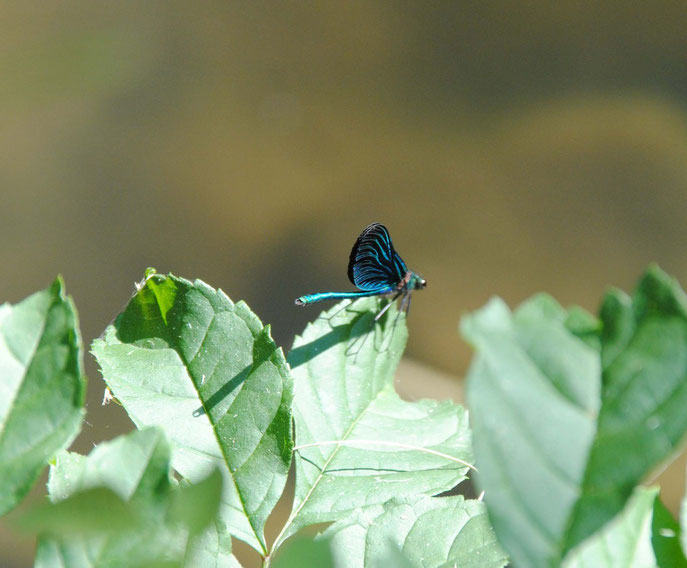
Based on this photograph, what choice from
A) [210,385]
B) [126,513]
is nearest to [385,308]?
[210,385]

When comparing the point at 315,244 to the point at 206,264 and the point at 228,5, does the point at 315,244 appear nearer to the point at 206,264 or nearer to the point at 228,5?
the point at 206,264

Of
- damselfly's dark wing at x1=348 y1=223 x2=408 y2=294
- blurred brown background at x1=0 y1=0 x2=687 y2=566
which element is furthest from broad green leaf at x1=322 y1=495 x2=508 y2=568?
blurred brown background at x1=0 y1=0 x2=687 y2=566

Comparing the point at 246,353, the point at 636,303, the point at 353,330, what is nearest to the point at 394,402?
the point at 353,330

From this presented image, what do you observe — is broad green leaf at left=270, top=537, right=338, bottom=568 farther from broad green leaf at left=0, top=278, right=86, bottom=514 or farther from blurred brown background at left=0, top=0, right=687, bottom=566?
blurred brown background at left=0, top=0, right=687, bottom=566

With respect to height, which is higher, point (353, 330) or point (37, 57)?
point (37, 57)

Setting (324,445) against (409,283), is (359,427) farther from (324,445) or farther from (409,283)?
(409,283)

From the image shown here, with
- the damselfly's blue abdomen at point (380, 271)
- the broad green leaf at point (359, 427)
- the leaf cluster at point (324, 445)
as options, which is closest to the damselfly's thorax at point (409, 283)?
the damselfly's blue abdomen at point (380, 271)
